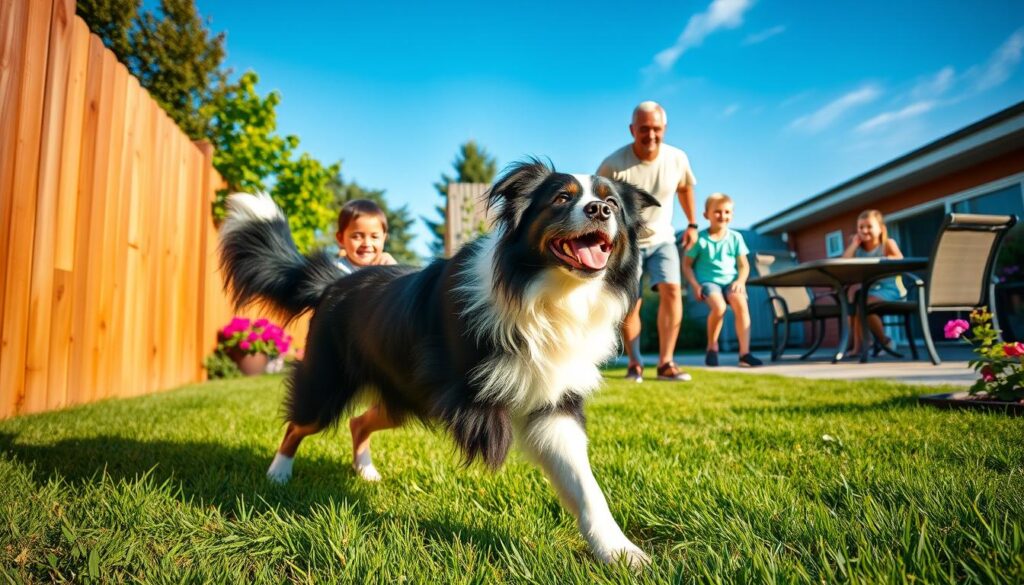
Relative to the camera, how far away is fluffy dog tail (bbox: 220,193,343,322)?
3.18 m

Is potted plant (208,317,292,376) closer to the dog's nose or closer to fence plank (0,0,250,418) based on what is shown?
fence plank (0,0,250,418)

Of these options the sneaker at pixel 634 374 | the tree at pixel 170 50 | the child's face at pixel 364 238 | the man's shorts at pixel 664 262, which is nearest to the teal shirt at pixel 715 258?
the man's shorts at pixel 664 262

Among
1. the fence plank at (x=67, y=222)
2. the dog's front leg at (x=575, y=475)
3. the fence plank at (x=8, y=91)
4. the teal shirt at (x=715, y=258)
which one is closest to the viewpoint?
the dog's front leg at (x=575, y=475)

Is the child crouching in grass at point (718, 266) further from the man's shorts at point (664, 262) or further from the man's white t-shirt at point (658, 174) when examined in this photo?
the man's white t-shirt at point (658, 174)

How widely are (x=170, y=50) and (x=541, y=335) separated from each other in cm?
1444

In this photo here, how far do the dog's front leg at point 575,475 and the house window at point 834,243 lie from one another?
14297 mm

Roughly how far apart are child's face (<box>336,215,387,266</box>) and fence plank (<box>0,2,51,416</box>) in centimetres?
203

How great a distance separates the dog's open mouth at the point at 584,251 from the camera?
216 centimetres

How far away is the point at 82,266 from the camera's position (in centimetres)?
430

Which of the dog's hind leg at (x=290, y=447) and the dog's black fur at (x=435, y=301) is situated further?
the dog's hind leg at (x=290, y=447)

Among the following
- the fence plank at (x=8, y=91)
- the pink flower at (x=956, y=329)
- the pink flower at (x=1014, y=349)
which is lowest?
the pink flower at (x=1014, y=349)

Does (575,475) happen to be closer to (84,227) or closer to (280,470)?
(280,470)

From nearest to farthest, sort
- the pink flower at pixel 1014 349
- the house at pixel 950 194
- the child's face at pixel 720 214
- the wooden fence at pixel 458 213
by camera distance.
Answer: the pink flower at pixel 1014 349 < the child's face at pixel 720 214 < the house at pixel 950 194 < the wooden fence at pixel 458 213

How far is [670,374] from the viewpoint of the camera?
6418mm
